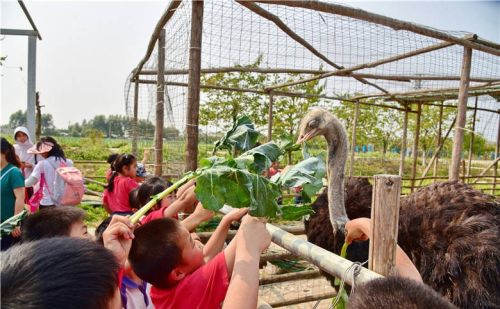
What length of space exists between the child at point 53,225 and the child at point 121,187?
187 centimetres

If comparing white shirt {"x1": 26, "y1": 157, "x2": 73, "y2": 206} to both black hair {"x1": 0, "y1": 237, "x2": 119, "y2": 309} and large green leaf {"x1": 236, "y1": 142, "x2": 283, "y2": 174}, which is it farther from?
black hair {"x1": 0, "y1": 237, "x2": 119, "y2": 309}

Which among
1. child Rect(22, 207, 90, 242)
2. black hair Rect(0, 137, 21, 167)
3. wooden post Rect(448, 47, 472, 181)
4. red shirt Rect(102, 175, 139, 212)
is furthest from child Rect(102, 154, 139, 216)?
wooden post Rect(448, 47, 472, 181)

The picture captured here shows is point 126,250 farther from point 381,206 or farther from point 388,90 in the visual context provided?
point 388,90

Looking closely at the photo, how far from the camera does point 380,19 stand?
294 cm

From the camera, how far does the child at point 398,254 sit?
1.22 meters

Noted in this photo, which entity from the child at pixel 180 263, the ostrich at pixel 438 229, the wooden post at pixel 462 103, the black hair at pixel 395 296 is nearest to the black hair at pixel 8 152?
the child at pixel 180 263

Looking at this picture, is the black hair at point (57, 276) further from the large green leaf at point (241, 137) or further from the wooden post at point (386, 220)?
Result: the large green leaf at point (241, 137)

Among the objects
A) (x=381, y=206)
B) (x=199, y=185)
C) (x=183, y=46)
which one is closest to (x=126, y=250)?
(x=199, y=185)

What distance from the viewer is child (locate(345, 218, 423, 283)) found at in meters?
1.22

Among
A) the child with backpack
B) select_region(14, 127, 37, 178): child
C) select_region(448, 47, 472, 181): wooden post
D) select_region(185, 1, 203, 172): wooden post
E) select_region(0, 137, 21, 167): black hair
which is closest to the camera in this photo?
select_region(185, 1, 203, 172): wooden post

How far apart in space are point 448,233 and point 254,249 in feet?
4.27

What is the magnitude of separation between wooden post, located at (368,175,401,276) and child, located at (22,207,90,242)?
108cm

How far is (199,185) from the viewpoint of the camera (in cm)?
138

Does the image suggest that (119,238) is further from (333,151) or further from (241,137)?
(333,151)
